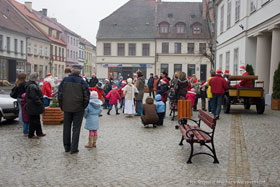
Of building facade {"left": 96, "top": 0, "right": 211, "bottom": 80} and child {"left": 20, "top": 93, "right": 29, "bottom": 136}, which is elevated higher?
building facade {"left": 96, "top": 0, "right": 211, "bottom": 80}

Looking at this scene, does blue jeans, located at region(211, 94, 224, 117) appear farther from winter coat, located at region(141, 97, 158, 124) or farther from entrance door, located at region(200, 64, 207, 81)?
entrance door, located at region(200, 64, 207, 81)

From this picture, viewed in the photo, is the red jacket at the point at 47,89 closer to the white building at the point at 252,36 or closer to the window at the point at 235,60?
the white building at the point at 252,36

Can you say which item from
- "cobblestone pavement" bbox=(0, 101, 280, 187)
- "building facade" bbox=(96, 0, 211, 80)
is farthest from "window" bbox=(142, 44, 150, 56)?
"cobblestone pavement" bbox=(0, 101, 280, 187)

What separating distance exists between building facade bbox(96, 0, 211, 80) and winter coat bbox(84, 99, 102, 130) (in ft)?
145

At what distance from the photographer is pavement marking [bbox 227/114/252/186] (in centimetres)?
560

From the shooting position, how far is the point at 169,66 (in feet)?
172

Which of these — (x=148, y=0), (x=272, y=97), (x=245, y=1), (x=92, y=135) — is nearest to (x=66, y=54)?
(x=148, y=0)

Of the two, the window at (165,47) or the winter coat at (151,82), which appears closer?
the winter coat at (151,82)

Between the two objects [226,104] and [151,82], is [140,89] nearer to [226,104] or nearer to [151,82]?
[226,104]

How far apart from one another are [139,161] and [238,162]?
74.4 inches

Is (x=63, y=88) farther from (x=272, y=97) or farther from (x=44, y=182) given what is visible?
(x=272, y=97)

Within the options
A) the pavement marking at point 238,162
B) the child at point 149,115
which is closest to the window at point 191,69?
the child at point 149,115

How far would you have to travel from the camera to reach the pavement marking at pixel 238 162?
18.4 ft

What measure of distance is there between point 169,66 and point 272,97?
3631 cm
